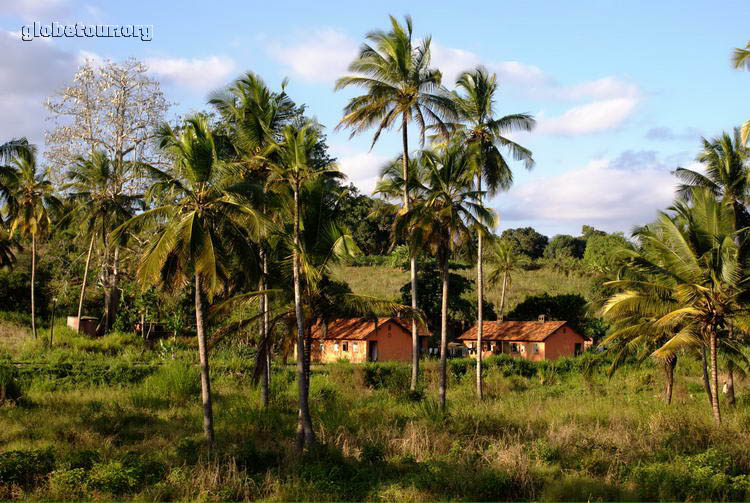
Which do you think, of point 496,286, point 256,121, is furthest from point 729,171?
point 496,286

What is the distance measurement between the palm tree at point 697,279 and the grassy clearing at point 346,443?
2788 millimetres

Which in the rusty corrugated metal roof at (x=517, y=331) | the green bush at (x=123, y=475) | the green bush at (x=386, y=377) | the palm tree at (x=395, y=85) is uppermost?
the palm tree at (x=395, y=85)

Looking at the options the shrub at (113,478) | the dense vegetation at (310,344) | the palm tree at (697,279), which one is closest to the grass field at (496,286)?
the dense vegetation at (310,344)

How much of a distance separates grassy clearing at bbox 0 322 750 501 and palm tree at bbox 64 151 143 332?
669 centimetres

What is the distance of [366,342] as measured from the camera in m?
39.7

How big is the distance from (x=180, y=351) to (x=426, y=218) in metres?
15.9

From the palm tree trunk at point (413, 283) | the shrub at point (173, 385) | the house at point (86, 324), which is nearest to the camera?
the shrub at point (173, 385)

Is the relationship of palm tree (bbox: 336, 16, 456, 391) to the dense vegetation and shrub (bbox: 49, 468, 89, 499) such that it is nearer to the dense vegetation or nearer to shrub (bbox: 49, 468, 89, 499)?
the dense vegetation

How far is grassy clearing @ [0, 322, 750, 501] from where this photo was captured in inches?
603

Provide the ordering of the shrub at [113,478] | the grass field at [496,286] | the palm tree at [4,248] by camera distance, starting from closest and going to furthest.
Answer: the shrub at [113,478], the palm tree at [4,248], the grass field at [496,286]

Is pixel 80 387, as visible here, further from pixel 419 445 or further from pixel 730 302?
pixel 730 302

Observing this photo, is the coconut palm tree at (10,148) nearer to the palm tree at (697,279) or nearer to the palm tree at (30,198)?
the palm tree at (30,198)

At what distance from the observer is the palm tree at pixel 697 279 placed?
20125 millimetres

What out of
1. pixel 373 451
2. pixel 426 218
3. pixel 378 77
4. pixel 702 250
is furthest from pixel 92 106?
pixel 702 250
